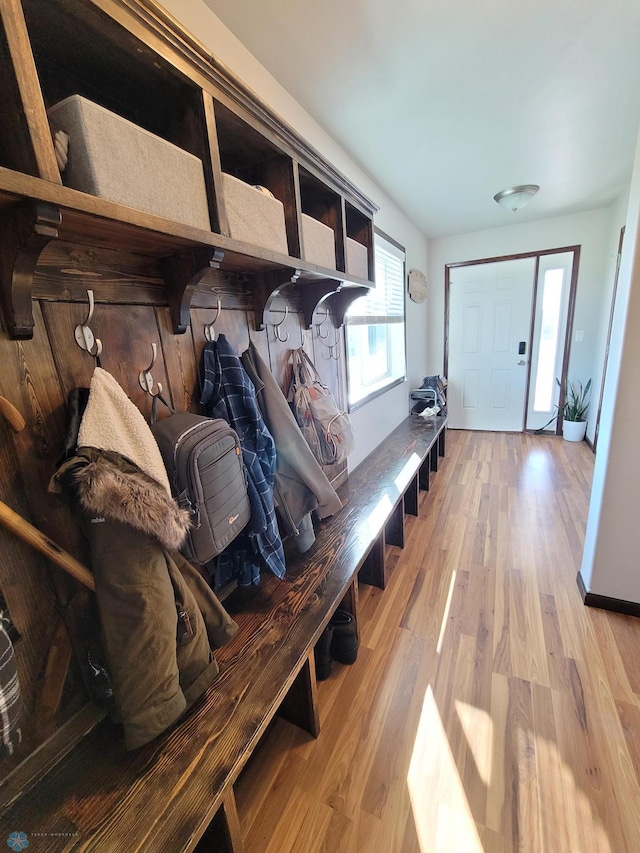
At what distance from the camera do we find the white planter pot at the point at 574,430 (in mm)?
3939

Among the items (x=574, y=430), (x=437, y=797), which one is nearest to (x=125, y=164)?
(x=437, y=797)

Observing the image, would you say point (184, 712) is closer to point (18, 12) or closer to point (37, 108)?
point (37, 108)

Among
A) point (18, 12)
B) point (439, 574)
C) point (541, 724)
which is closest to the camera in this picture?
point (18, 12)

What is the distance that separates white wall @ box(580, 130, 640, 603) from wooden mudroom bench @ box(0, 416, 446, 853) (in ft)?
4.16

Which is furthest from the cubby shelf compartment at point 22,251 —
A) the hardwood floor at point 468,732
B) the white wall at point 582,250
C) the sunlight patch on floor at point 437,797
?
the white wall at point 582,250

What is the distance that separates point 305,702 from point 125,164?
5.11 ft

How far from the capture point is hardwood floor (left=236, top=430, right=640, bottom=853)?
96 centimetres

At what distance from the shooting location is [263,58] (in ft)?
4.45

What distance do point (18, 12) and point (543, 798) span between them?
6.85ft

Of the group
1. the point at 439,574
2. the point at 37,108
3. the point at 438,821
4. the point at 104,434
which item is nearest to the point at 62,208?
the point at 37,108

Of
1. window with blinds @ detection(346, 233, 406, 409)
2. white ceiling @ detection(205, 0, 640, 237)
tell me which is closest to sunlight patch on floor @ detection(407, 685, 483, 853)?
window with blinds @ detection(346, 233, 406, 409)

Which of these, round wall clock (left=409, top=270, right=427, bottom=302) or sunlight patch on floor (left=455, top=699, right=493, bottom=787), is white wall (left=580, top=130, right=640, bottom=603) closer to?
sunlight patch on floor (left=455, top=699, right=493, bottom=787)

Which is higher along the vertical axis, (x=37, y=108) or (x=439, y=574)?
(x=37, y=108)

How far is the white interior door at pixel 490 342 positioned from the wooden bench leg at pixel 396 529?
9.71 ft
